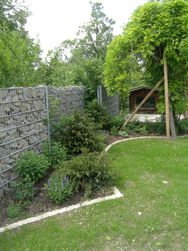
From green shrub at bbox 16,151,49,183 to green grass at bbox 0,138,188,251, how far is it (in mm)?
1202

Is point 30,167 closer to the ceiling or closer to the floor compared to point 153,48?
closer to the floor

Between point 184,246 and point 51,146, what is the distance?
3.67 metres

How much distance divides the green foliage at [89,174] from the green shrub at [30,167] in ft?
1.33

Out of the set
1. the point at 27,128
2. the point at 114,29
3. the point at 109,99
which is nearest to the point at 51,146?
the point at 27,128

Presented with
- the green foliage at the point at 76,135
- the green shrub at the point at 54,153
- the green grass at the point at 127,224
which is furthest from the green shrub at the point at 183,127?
the green shrub at the point at 54,153

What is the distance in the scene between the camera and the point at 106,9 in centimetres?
2969

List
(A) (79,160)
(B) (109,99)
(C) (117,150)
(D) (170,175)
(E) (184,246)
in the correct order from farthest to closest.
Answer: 1. (B) (109,99)
2. (C) (117,150)
3. (D) (170,175)
4. (A) (79,160)
5. (E) (184,246)

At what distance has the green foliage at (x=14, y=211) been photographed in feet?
13.7

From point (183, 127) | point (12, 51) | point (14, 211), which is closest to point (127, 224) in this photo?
point (14, 211)

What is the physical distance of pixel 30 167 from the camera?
16.7 feet

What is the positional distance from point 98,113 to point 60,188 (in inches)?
207

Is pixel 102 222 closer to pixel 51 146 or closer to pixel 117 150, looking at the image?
pixel 51 146

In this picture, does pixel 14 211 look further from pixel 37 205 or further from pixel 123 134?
pixel 123 134

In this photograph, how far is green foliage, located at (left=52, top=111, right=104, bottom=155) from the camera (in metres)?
6.58
